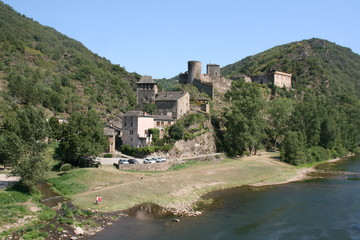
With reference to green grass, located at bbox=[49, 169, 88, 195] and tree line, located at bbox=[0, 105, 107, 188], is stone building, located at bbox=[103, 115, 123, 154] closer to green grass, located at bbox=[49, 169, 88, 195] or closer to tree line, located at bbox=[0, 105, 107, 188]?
tree line, located at bbox=[0, 105, 107, 188]

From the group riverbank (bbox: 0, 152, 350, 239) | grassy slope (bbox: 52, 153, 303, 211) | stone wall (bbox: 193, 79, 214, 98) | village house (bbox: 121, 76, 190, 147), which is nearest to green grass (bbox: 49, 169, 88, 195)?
riverbank (bbox: 0, 152, 350, 239)

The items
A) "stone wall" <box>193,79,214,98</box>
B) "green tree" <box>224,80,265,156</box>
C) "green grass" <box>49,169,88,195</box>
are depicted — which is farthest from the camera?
"stone wall" <box>193,79,214,98</box>

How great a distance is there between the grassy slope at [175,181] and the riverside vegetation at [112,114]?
153 millimetres

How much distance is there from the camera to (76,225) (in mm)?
31797

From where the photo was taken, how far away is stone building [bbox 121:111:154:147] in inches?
2495

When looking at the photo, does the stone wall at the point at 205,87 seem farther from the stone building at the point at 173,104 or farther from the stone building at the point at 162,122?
the stone building at the point at 162,122

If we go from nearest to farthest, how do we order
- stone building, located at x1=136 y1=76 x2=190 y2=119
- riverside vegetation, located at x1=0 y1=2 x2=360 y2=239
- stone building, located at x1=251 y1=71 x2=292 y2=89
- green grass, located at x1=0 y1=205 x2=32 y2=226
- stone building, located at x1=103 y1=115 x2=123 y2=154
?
green grass, located at x1=0 y1=205 x2=32 y2=226 → riverside vegetation, located at x1=0 y1=2 x2=360 y2=239 → stone building, located at x1=103 y1=115 x2=123 y2=154 → stone building, located at x1=136 y1=76 x2=190 y2=119 → stone building, located at x1=251 y1=71 x2=292 y2=89

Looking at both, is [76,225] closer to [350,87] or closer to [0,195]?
[0,195]

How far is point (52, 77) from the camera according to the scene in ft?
383

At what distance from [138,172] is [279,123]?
151ft

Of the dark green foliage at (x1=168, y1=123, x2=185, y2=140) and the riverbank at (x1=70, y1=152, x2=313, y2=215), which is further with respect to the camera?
the dark green foliage at (x1=168, y1=123, x2=185, y2=140)

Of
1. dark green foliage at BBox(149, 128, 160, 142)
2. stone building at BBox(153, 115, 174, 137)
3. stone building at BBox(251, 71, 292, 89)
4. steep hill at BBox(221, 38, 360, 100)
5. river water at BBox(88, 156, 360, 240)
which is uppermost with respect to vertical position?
steep hill at BBox(221, 38, 360, 100)

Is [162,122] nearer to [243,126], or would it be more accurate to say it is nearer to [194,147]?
[194,147]

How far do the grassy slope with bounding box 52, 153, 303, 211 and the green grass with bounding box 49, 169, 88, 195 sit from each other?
0.70 metres
